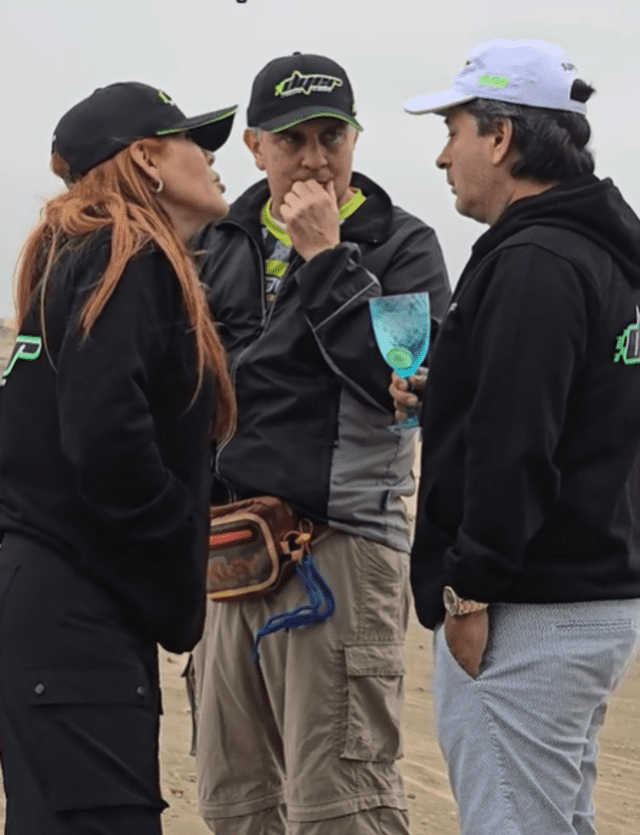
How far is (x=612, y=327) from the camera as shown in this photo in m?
2.83

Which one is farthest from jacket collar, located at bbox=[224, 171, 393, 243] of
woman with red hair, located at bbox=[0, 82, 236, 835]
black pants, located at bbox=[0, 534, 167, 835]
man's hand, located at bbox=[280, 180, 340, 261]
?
black pants, located at bbox=[0, 534, 167, 835]

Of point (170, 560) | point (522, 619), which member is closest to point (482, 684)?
point (522, 619)

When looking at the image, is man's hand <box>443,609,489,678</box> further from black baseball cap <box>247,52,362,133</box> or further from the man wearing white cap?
black baseball cap <box>247,52,362,133</box>

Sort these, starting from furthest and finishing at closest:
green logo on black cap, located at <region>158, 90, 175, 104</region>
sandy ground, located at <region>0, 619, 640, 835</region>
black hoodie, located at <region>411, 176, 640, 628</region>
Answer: sandy ground, located at <region>0, 619, 640, 835</region>, green logo on black cap, located at <region>158, 90, 175, 104</region>, black hoodie, located at <region>411, 176, 640, 628</region>

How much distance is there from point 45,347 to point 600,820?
12.8 feet

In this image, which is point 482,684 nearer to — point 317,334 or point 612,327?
point 612,327

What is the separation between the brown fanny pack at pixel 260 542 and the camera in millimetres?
3592

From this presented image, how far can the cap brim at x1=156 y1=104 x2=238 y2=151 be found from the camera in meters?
2.95

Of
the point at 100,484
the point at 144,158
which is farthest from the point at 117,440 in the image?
the point at 144,158

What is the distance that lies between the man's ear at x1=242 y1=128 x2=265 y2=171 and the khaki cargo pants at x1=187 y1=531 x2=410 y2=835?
1060 mm

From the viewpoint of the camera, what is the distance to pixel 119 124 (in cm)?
290

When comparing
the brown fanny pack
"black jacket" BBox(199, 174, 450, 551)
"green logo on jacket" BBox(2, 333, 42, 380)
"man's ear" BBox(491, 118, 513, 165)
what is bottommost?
the brown fanny pack

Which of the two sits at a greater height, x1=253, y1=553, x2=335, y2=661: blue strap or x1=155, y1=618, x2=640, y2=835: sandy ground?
x1=253, y1=553, x2=335, y2=661: blue strap

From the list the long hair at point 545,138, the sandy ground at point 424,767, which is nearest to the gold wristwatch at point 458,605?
the long hair at point 545,138
